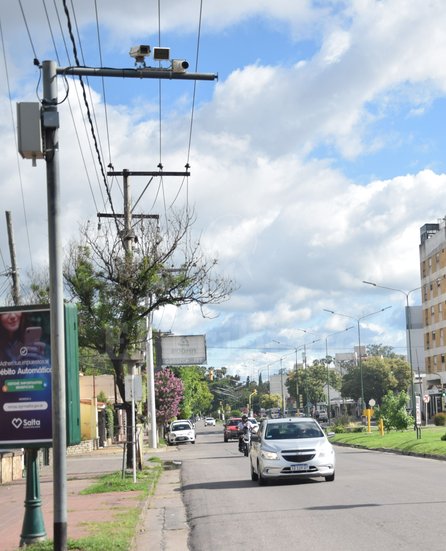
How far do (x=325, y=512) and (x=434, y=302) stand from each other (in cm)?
7587

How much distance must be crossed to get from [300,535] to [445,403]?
73772mm

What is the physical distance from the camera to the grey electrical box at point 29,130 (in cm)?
941

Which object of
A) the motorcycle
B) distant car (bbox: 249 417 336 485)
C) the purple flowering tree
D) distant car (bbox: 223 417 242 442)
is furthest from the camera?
the purple flowering tree

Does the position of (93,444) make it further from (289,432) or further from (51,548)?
(51,548)

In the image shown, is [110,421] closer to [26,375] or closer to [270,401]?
[26,375]

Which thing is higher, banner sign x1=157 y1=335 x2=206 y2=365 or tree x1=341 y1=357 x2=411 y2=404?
banner sign x1=157 y1=335 x2=206 y2=365

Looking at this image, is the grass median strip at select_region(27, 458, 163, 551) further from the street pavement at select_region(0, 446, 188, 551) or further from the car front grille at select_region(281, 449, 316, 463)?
the car front grille at select_region(281, 449, 316, 463)

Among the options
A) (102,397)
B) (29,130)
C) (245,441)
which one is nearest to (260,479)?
(29,130)

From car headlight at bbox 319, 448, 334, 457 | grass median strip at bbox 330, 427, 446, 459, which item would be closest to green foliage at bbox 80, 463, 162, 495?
car headlight at bbox 319, 448, 334, 457

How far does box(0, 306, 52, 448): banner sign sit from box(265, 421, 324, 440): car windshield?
36.8 feet

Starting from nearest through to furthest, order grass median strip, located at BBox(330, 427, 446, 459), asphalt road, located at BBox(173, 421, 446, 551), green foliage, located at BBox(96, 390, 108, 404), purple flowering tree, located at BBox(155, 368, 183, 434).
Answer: asphalt road, located at BBox(173, 421, 446, 551)
grass median strip, located at BBox(330, 427, 446, 459)
green foliage, located at BBox(96, 390, 108, 404)
purple flowering tree, located at BBox(155, 368, 183, 434)

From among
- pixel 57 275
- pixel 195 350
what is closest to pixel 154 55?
pixel 57 275

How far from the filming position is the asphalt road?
37.2 feet

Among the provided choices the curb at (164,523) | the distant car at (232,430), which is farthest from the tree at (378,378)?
the curb at (164,523)
